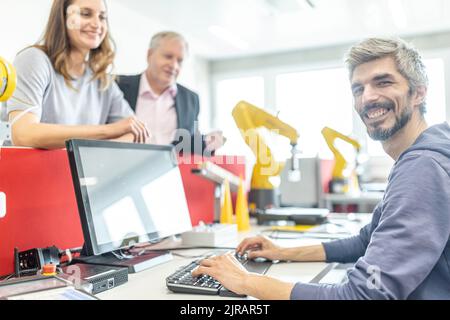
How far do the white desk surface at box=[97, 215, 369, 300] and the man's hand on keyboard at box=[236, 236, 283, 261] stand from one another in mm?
36

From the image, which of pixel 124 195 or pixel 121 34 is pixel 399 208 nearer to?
pixel 124 195

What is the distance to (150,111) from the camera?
2.43m

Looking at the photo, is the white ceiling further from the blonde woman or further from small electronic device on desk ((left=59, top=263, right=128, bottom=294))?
small electronic device on desk ((left=59, top=263, right=128, bottom=294))

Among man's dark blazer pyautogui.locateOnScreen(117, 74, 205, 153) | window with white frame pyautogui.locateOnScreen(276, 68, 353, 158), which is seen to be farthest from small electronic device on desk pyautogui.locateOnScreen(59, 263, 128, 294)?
window with white frame pyautogui.locateOnScreen(276, 68, 353, 158)

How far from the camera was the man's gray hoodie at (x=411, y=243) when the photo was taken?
2.46 feet

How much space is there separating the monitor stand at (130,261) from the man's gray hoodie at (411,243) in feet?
1.59

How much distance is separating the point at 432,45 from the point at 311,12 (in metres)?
1.86

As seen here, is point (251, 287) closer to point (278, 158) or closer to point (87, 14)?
point (87, 14)

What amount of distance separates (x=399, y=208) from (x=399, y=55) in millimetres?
445

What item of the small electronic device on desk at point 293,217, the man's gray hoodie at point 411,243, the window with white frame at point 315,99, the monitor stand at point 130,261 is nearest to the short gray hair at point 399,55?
the man's gray hoodie at point 411,243

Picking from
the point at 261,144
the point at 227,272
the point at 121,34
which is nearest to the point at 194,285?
the point at 227,272

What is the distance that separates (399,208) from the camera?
31.0 inches

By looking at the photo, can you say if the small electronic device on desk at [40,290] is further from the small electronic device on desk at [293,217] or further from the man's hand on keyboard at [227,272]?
the small electronic device on desk at [293,217]
